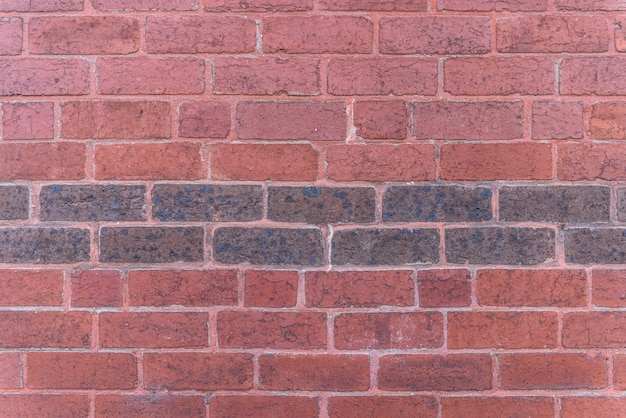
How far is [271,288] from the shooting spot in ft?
3.49

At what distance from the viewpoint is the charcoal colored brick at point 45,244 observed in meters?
1.06

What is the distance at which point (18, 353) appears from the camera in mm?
1068

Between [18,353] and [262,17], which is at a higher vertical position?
[262,17]

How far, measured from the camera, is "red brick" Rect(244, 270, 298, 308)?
3.49ft

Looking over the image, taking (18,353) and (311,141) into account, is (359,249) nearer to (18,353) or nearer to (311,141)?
(311,141)

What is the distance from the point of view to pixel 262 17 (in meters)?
1.06

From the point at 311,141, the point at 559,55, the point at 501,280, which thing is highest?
the point at 559,55

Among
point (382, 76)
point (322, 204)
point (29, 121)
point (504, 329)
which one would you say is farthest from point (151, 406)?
point (382, 76)

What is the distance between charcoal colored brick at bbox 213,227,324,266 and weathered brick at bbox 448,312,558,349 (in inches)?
15.6

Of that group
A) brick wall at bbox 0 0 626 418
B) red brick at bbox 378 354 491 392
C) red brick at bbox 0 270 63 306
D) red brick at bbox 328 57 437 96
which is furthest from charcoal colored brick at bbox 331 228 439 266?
red brick at bbox 0 270 63 306

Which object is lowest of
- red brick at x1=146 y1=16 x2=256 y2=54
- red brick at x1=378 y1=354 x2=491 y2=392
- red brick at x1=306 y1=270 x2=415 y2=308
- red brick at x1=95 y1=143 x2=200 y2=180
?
red brick at x1=378 y1=354 x2=491 y2=392

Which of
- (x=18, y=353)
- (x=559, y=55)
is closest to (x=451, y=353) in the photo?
(x=559, y=55)

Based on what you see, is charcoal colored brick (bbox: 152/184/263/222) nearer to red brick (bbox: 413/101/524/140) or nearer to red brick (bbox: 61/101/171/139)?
red brick (bbox: 61/101/171/139)

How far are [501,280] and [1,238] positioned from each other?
1.26m
